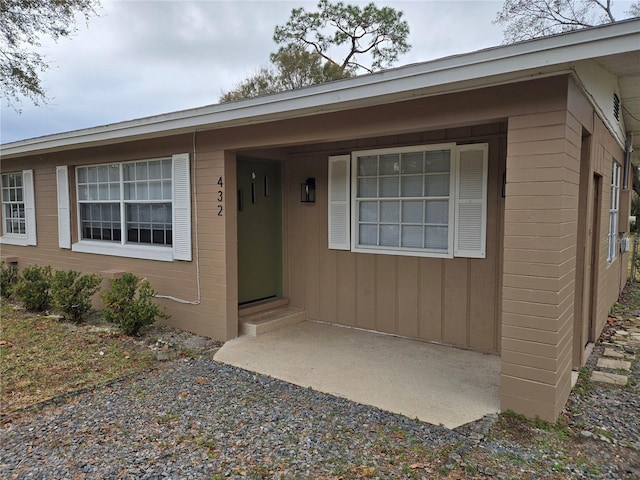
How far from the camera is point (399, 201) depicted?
186 inches

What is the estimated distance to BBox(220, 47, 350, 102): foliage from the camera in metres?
17.4

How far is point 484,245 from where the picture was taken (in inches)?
165

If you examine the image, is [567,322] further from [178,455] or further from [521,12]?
[521,12]

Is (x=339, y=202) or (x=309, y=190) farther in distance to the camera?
(x=309, y=190)

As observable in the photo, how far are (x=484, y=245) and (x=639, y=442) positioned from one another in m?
1.98

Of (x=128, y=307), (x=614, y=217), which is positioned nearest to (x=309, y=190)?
(x=128, y=307)

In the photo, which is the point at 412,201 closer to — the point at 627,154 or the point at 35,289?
the point at 627,154

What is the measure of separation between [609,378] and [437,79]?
3017 millimetres

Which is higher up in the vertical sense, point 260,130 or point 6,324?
point 260,130

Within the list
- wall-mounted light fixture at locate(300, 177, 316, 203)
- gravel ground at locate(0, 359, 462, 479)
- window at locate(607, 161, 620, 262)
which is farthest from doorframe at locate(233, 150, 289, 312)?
window at locate(607, 161, 620, 262)

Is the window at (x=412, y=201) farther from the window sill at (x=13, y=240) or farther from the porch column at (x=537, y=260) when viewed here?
the window sill at (x=13, y=240)

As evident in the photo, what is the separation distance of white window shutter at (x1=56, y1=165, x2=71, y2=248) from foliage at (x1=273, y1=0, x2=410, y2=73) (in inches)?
523

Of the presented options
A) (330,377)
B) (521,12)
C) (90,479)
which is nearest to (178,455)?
(90,479)

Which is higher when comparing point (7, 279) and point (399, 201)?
point (399, 201)
